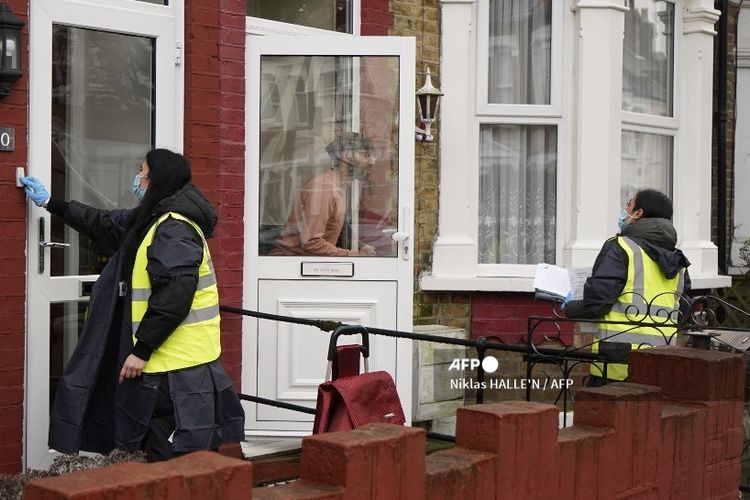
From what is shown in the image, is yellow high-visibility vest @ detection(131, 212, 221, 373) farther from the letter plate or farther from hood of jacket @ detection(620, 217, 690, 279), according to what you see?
hood of jacket @ detection(620, 217, 690, 279)

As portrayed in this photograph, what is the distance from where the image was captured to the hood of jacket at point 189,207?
4.84 m

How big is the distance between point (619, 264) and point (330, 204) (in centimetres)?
185

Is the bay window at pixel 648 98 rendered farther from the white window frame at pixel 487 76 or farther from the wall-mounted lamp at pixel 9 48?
the wall-mounted lamp at pixel 9 48

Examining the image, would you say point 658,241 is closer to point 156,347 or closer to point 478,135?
point 478,135

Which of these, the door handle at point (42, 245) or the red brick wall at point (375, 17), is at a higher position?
the red brick wall at point (375, 17)

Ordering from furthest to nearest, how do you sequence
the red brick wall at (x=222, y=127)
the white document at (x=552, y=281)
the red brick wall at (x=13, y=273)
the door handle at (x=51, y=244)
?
1. the red brick wall at (x=222, y=127)
2. the white document at (x=552, y=281)
3. the door handle at (x=51, y=244)
4. the red brick wall at (x=13, y=273)

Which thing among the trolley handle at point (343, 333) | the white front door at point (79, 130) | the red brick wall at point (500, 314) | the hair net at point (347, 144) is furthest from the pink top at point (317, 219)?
the trolley handle at point (343, 333)

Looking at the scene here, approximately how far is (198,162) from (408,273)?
1393mm

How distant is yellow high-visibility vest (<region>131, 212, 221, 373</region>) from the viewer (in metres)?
4.77

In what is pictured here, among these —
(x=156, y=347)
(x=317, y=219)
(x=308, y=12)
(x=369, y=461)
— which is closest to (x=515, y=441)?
(x=369, y=461)

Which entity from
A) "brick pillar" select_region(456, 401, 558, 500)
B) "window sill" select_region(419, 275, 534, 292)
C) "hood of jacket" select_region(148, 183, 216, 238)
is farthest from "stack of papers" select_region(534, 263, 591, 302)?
"brick pillar" select_region(456, 401, 558, 500)

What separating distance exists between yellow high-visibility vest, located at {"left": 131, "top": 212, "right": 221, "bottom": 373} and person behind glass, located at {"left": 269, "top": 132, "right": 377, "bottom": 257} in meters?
1.81

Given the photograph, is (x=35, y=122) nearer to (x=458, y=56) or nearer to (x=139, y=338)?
(x=139, y=338)

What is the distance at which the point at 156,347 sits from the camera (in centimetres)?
470
